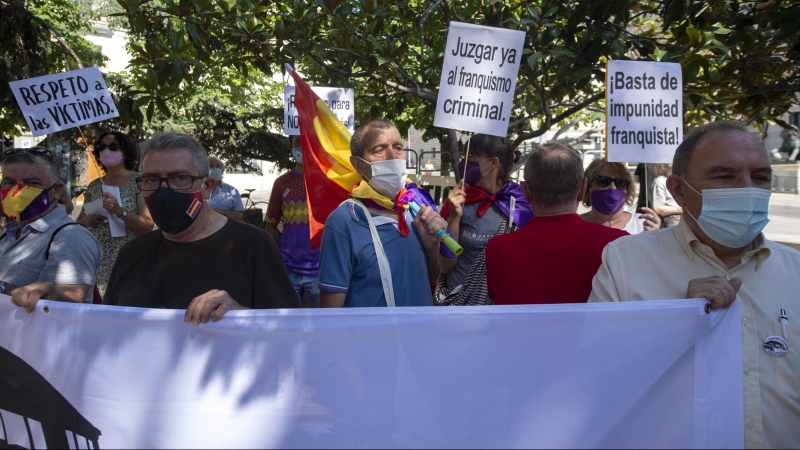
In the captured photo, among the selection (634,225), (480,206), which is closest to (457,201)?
(480,206)

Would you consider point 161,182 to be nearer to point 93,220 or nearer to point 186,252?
point 186,252

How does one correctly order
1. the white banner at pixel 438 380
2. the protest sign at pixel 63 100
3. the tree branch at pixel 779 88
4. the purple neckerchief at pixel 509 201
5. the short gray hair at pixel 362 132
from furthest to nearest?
1. the tree branch at pixel 779 88
2. the protest sign at pixel 63 100
3. the purple neckerchief at pixel 509 201
4. the short gray hair at pixel 362 132
5. the white banner at pixel 438 380

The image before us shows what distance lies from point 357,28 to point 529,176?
4147 mm

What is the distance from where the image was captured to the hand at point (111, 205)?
169 inches

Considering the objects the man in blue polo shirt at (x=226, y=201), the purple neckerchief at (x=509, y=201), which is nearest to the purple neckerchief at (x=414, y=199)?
the purple neckerchief at (x=509, y=201)

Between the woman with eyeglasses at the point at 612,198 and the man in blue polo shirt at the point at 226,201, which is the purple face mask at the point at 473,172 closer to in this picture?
the woman with eyeglasses at the point at 612,198

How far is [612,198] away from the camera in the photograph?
414cm

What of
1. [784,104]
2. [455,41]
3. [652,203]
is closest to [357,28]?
[455,41]

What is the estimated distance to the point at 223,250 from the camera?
2.58 metres

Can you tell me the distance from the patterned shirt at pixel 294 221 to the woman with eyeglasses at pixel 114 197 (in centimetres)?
101

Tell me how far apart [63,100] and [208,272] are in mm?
3354

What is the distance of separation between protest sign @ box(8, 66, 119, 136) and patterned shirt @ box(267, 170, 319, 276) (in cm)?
141

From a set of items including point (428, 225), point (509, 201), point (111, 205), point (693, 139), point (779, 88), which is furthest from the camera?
point (779, 88)

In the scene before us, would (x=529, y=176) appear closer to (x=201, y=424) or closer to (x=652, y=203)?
(x=201, y=424)
